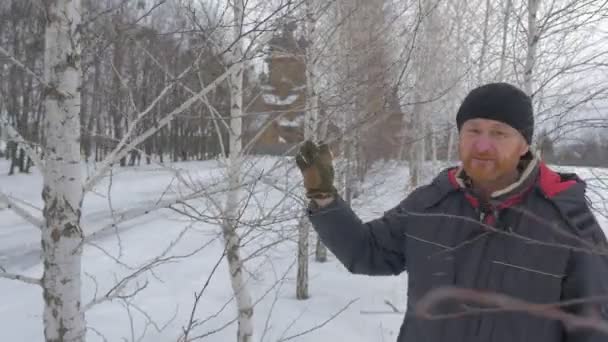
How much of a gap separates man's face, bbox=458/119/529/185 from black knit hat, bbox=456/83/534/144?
0.07ft

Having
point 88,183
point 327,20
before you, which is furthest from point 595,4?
point 88,183

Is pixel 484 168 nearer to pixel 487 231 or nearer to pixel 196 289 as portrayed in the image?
pixel 487 231

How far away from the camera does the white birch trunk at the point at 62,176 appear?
1868mm

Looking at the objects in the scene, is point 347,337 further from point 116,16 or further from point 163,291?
point 116,16

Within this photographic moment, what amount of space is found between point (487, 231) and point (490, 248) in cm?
10

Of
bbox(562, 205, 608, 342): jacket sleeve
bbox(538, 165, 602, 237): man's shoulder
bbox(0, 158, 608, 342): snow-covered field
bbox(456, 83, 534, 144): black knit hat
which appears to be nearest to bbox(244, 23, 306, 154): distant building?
bbox(0, 158, 608, 342): snow-covered field

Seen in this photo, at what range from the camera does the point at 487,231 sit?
4.42 ft

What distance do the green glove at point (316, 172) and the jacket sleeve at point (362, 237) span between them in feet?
0.17

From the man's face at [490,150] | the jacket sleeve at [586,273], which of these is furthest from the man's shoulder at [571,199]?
the man's face at [490,150]

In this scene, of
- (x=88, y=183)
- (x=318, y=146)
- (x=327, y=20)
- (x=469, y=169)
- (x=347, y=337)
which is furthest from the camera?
(x=327, y=20)

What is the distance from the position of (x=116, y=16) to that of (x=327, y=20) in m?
5.30

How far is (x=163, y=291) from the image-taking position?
735 cm

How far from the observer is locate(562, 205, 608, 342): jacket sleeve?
1215 mm

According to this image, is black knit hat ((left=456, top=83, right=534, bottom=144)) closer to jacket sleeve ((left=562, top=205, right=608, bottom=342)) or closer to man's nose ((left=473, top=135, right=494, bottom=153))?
man's nose ((left=473, top=135, right=494, bottom=153))
